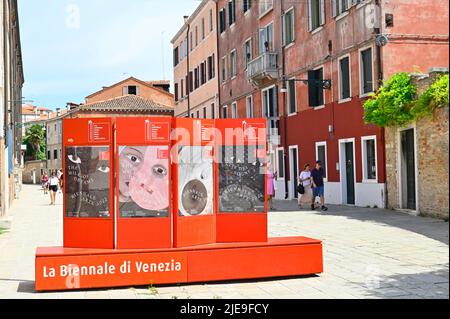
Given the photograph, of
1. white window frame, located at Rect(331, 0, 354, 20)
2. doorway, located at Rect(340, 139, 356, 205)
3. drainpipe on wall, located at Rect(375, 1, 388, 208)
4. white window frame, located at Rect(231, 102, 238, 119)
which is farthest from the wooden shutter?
white window frame, located at Rect(231, 102, 238, 119)

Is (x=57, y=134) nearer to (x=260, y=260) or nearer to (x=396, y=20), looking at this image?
(x=396, y=20)

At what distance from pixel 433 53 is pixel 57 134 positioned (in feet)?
258

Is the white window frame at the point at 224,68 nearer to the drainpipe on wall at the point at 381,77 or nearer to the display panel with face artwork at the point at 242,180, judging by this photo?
the drainpipe on wall at the point at 381,77

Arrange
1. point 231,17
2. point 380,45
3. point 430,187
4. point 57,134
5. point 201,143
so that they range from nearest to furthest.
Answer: point 201,143
point 430,187
point 380,45
point 231,17
point 57,134

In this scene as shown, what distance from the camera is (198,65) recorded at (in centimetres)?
4641

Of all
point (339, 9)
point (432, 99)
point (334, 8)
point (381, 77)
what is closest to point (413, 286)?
point (432, 99)

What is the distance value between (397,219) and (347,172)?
6.33 meters

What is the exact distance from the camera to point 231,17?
37.7m

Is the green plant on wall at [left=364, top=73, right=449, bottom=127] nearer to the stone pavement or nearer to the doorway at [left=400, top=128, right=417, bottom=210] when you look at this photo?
the doorway at [left=400, top=128, right=417, bottom=210]

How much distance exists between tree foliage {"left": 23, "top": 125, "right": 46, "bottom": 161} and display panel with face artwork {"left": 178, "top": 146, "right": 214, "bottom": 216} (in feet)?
307

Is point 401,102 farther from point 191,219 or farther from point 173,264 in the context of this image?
point 173,264

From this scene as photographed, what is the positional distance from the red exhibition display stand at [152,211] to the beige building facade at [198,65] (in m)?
32.6

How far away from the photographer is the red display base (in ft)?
25.8
